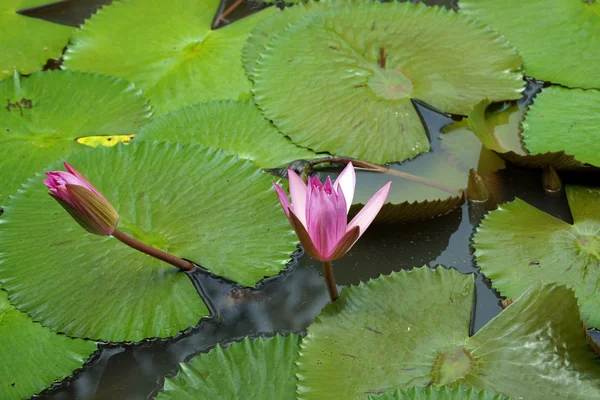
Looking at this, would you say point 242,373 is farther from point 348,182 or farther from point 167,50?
point 167,50

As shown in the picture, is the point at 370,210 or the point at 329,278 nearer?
the point at 370,210

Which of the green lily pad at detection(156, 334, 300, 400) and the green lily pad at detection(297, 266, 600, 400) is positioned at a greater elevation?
Answer: the green lily pad at detection(297, 266, 600, 400)

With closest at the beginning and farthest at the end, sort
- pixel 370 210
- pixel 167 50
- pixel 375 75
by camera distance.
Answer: pixel 370 210 → pixel 375 75 → pixel 167 50

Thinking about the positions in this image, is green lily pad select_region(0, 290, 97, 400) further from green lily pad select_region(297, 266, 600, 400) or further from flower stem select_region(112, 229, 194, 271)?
green lily pad select_region(297, 266, 600, 400)

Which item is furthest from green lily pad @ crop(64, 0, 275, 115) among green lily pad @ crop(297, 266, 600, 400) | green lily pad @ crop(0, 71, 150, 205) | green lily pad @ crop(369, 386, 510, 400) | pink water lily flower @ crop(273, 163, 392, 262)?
green lily pad @ crop(369, 386, 510, 400)

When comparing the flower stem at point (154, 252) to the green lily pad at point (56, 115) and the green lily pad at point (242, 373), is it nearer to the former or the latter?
the green lily pad at point (242, 373)

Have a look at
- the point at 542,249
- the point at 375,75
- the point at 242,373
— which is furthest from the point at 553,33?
the point at 242,373
